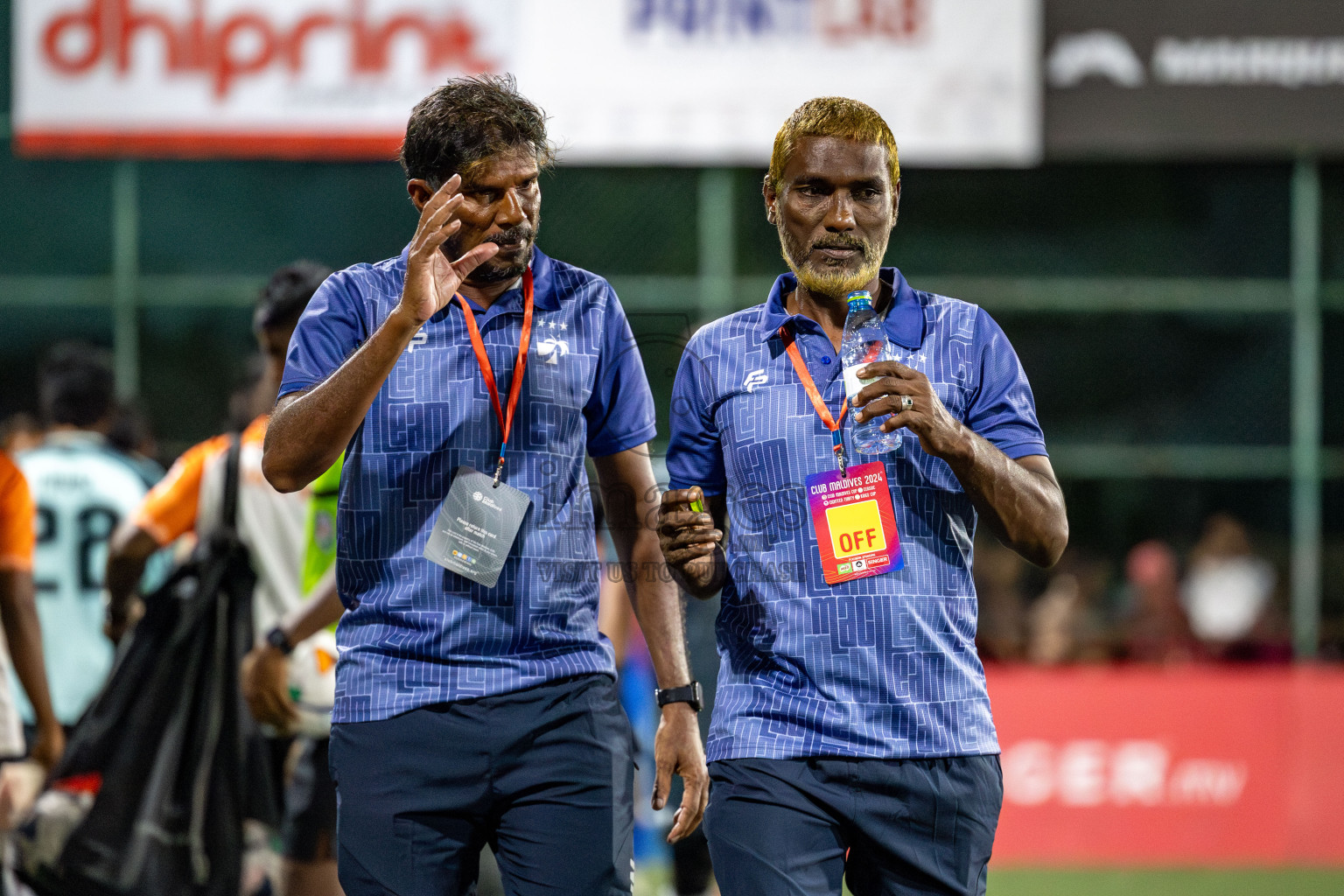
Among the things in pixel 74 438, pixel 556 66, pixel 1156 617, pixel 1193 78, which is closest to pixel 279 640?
pixel 74 438

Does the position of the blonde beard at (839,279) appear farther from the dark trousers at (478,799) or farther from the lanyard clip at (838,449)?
the dark trousers at (478,799)

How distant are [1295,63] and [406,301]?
1074 cm

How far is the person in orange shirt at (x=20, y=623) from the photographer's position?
14.8ft

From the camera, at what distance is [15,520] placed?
4.61 meters

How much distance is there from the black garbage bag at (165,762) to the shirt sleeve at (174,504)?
0.24 metres

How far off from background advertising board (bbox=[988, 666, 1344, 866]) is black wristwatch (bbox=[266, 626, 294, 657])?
5423 millimetres

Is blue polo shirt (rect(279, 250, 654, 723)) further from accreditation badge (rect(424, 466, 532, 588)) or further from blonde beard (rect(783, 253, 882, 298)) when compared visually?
blonde beard (rect(783, 253, 882, 298))

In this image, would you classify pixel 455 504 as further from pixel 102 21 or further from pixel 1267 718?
pixel 102 21

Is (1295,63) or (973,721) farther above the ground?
(1295,63)

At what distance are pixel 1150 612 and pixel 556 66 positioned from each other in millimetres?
6087

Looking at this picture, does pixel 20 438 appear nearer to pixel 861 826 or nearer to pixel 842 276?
pixel 842 276

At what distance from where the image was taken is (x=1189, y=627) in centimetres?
1177

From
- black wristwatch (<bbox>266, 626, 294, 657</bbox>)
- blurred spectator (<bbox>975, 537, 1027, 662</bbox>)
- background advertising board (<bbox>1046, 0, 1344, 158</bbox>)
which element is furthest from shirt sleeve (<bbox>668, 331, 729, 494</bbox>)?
background advertising board (<bbox>1046, 0, 1344, 158</bbox>)

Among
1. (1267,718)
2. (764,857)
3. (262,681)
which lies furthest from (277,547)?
(1267,718)
